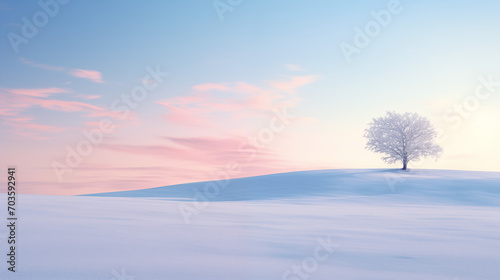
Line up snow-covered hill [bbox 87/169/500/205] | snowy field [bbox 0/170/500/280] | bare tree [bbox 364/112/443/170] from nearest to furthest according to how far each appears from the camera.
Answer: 1. snowy field [bbox 0/170/500/280]
2. snow-covered hill [bbox 87/169/500/205]
3. bare tree [bbox 364/112/443/170]

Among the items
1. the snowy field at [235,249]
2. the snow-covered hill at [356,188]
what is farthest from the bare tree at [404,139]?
the snowy field at [235,249]

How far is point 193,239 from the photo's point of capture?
228 inches

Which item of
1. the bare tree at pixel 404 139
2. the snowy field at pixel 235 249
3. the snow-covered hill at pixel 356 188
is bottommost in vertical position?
the snow-covered hill at pixel 356 188

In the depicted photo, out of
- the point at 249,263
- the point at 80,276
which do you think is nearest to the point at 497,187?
the point at 249,263

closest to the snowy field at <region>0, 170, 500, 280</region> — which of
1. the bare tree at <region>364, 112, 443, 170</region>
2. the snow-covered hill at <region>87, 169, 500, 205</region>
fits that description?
the snow-covered hill at <region>87, 169, 500, 205</region>

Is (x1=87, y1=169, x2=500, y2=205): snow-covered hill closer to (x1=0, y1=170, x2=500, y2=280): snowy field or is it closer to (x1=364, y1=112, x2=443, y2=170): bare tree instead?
(x1=364, y1=112, x2=443, y2=170): bare tree

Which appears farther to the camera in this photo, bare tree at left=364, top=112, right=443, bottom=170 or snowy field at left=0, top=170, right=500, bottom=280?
bare tree at left=364, top=112, right=443, bottom=170

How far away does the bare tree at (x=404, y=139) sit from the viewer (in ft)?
117

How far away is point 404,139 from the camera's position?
118ft

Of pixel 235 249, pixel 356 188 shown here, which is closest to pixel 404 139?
pixel 356 188

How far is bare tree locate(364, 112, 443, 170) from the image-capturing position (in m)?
35.7

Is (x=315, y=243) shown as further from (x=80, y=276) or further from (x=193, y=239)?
(x=80, y=276)

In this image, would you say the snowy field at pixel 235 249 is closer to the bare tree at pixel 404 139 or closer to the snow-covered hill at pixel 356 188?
the snow-covered hill at pixel 356 188

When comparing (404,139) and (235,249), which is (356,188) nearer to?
(404,139)
